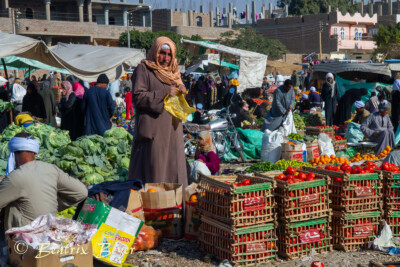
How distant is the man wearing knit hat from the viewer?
362 inches

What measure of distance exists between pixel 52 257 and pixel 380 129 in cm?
749

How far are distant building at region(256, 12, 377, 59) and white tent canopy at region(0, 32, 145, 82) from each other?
53.4 m

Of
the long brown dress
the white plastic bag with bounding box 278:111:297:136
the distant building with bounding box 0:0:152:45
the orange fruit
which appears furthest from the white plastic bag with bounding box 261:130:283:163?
the distant building with bounding box 0:0:152:45

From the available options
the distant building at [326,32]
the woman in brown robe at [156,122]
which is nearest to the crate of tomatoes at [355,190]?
the woman in brown robe at [156,122]

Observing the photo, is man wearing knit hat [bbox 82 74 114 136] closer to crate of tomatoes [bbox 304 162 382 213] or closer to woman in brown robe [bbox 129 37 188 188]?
woman in brown robe [bbox 129 37 188 188]

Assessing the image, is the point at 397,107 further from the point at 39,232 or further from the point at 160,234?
the point at 39,232

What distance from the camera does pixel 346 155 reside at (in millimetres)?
10031

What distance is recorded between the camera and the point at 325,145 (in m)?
10.1

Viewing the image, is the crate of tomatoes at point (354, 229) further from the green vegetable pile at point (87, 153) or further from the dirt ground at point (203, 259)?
the green vegetable pile at point (87, 153)

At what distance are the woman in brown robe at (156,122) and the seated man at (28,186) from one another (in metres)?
1.78

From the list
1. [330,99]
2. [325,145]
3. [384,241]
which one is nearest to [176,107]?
[384,241]

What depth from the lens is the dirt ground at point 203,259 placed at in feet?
16.7

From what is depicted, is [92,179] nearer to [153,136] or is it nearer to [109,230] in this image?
[153,136]

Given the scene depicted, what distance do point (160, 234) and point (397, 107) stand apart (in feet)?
25.9
